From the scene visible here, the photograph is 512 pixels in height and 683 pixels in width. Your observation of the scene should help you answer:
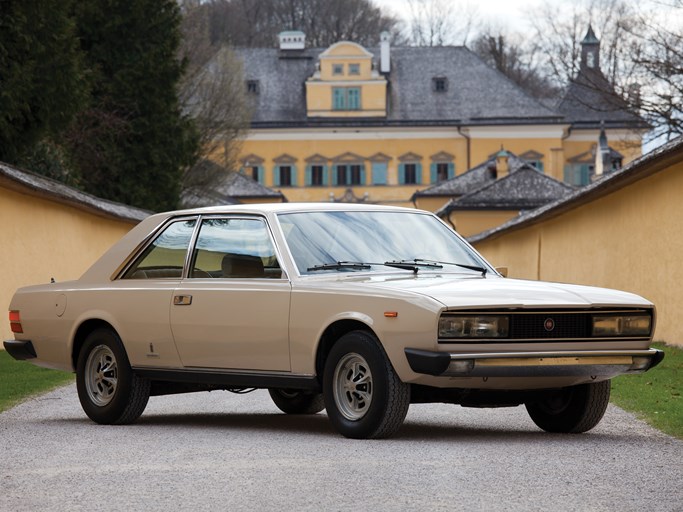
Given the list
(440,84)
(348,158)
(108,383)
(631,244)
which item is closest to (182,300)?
(108,383)

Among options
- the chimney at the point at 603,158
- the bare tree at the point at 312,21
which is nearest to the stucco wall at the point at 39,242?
the chimney at the point at 603,158

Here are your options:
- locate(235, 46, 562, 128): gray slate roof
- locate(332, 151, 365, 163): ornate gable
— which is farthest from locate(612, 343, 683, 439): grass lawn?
locate(332, 151, 365, 163): ornate gable

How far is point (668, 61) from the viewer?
137 ft

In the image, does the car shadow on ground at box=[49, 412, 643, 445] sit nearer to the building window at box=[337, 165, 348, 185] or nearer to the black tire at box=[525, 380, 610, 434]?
the black tire at box=[525, 380, 610, 434]

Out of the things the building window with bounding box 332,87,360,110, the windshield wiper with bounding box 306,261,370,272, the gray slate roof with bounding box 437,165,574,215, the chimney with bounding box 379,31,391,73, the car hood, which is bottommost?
the car hood

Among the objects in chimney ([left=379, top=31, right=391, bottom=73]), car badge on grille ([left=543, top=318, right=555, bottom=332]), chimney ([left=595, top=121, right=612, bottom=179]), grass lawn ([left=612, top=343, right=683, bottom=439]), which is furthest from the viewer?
chimney ([left=379, top=31, right=391, bottom=73])

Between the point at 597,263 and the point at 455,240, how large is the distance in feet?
55.5

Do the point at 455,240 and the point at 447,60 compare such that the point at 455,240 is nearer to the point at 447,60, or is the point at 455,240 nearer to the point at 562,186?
the point at 562,186

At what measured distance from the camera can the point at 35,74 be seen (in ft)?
95.1

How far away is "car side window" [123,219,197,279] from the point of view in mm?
11531

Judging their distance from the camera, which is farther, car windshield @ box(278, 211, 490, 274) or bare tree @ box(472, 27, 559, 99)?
bare tree @ box(472, 27, 559, 99)

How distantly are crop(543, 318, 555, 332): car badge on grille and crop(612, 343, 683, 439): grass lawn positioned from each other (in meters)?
1.46

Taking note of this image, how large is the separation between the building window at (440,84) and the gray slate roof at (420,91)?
0.20 m

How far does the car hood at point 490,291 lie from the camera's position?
31.0ft
